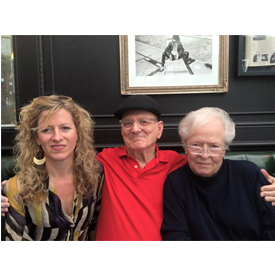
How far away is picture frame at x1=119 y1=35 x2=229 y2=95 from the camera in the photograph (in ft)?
5.36

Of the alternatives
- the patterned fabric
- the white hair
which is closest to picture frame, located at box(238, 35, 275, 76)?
the white hair

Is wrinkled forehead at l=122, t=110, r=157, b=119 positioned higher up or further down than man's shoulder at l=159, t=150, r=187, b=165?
higher up

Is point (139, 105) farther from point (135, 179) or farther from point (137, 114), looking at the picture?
point (135, 179)

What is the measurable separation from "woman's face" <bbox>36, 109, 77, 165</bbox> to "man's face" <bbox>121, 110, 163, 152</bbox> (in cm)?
32

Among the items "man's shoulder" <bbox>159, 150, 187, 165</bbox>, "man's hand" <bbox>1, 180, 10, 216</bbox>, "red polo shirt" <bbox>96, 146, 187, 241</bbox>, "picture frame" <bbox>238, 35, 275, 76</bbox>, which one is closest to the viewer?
"man's hand" <bbox>1, 180, 10, 216</bbox>

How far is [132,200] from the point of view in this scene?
1249 millimetres

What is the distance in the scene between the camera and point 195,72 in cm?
166

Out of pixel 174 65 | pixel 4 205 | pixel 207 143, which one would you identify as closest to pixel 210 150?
pixel 207 143

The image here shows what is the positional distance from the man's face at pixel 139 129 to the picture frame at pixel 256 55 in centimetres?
85

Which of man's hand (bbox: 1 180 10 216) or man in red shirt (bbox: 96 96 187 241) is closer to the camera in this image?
man's hand (bbox: 1 180 10 216)

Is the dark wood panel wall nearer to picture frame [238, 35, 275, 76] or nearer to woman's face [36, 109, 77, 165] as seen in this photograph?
picture frame [238, 35, 275, 76]

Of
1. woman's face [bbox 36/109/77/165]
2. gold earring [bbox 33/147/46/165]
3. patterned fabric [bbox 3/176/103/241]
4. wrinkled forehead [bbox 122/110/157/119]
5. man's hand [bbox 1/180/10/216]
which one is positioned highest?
wrinkled forehead [bbox 122/110/157/119]
